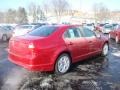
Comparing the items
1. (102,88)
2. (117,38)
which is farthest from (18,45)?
(117,38)

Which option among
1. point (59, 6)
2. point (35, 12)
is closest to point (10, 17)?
point (35, 12)

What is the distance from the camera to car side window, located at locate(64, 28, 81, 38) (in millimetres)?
7544

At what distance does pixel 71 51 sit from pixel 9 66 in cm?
245

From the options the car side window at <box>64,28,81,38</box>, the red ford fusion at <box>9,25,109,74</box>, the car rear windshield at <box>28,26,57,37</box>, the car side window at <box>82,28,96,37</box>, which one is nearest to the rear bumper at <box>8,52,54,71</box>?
the red ford fusion at <box>9,25,109,74</box>

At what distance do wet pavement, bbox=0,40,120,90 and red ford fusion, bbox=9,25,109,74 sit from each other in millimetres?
355

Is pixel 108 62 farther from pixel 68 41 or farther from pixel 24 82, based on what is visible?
pixel 24 82

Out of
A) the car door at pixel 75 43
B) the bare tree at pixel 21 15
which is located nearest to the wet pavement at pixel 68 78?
the car door at pixel 75 43

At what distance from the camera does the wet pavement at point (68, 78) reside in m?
5.95

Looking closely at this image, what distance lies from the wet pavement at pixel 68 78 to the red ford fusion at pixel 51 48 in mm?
355

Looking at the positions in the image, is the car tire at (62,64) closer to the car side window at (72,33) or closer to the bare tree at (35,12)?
the car side window at (72,33)

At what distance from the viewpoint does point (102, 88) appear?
19.3 feet

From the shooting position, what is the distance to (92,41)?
8.94 meters

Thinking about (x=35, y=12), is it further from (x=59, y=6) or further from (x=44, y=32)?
(x=44, y=32)

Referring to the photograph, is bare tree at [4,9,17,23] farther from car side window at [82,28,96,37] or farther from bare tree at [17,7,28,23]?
car side window at [82,28,96,37]
